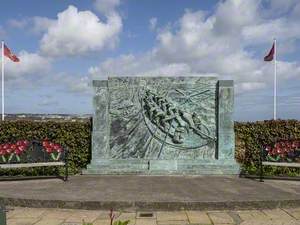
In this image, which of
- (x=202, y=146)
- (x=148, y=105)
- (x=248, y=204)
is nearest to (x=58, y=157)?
(x=148, y=105)

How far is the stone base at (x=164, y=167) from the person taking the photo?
11.0 metres

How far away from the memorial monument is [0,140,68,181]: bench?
1163mm

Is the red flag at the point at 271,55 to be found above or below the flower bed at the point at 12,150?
above

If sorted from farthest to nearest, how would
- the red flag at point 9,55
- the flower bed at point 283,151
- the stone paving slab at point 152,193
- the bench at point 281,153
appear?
the red flag at point 9,55 → the flower bed at point 283,151 → the bench at point 281,153 → the stone paving slab at point 152,193

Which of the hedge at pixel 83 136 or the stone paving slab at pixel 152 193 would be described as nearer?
the stone paving slab at pixel 152 193

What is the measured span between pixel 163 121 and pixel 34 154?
3.25 metres

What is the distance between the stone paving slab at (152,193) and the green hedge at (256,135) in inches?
62.9

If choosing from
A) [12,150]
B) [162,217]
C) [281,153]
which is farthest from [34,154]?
[281,153]

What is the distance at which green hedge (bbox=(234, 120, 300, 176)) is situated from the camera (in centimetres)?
1177

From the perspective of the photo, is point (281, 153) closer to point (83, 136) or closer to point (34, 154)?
point (83, 136)

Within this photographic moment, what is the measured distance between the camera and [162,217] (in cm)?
700

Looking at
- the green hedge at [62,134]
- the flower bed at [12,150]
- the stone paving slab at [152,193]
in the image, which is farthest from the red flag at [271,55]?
the flower bed at [12,150]

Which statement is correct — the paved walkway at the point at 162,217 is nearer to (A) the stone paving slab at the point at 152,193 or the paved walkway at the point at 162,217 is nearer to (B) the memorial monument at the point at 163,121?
(A) the stone paving slab at the point at 152,193

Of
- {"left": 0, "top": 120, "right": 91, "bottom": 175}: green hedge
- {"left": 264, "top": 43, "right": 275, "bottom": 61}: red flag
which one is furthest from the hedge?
{"left": 264, "top": 43, "right": 275, "bottom": 61}: red flag
